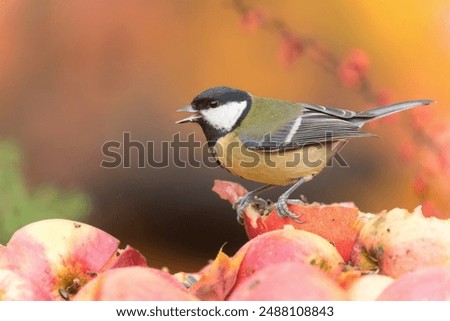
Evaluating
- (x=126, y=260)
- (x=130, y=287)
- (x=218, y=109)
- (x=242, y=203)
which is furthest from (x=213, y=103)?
(x=130, y=287)

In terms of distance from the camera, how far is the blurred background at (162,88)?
31.1 inches

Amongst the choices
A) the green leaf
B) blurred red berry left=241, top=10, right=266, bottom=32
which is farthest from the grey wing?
the green leaf

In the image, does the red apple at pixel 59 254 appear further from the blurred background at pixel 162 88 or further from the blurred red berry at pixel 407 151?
the blurred red berry at pixel 407 151

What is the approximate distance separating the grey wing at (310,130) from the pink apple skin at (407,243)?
212mm

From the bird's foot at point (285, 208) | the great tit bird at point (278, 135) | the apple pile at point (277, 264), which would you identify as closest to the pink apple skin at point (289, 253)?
the apple pile at point (277, 264)

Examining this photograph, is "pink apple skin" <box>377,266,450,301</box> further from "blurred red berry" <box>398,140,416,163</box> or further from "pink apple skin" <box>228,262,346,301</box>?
"blurred red berry" <box>398,140,416,163</box>

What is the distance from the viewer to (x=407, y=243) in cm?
60

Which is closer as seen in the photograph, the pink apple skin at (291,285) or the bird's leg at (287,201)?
the pink apple skin at (291,285)

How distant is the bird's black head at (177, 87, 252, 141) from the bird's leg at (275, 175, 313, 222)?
0.11 metres

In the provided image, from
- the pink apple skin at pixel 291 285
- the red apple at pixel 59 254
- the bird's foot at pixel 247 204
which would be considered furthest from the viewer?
the bird's foot at pixel 247 204
